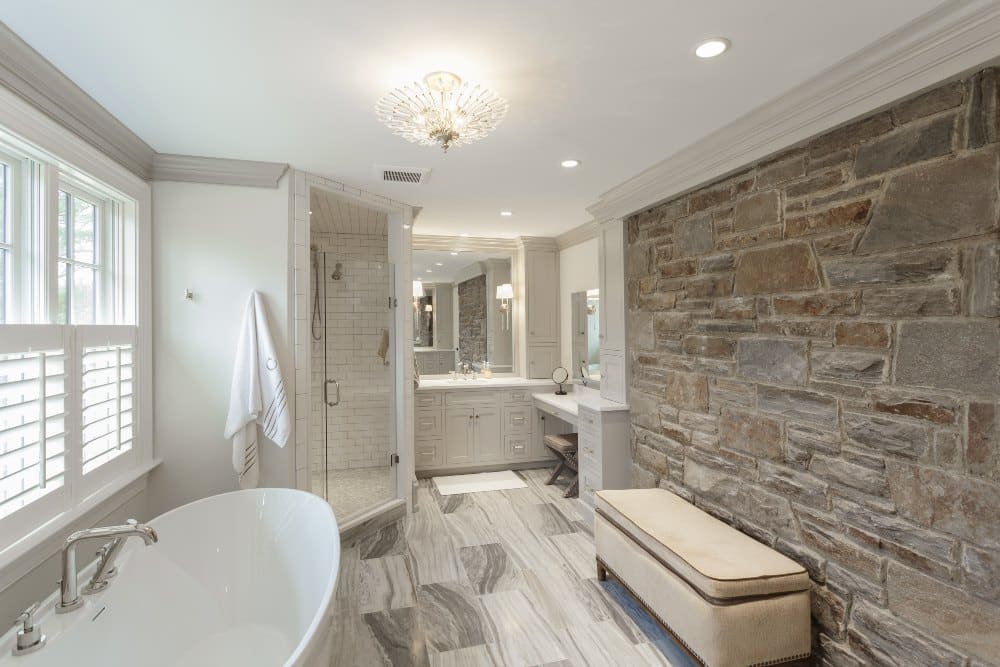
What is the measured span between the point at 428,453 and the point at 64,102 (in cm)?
368

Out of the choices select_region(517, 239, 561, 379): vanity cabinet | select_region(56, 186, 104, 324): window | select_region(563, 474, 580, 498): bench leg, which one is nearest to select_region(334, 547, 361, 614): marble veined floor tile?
select_region(56, 186, 104, 324): window

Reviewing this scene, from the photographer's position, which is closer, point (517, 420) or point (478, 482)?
point (478, 482)

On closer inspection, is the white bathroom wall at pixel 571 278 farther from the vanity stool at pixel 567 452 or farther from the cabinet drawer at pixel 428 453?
the cabinet drawer at pixel 428 453

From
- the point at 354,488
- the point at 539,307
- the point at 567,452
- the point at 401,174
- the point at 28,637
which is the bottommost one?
the point at 354,488

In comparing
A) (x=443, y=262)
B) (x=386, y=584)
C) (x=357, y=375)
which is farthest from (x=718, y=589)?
(x=443, y=262)

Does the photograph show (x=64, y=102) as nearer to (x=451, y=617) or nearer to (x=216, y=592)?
(x=216, y=592)

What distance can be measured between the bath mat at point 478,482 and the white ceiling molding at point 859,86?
3.04 m

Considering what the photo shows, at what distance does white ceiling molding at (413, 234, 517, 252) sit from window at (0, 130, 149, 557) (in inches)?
108

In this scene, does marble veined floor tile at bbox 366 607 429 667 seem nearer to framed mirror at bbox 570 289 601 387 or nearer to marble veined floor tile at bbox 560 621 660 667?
marble veined floor tile at bbox 560 621 660 667

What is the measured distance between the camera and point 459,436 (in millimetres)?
4844

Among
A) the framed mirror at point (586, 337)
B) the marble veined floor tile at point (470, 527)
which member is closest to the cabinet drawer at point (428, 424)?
the marble veined floor tile at point (470, 527)

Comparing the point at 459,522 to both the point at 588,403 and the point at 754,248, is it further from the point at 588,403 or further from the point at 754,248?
the point at 754,248

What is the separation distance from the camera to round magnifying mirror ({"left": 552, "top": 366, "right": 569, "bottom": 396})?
5051 mm

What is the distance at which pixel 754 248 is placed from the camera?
2.39 metres
